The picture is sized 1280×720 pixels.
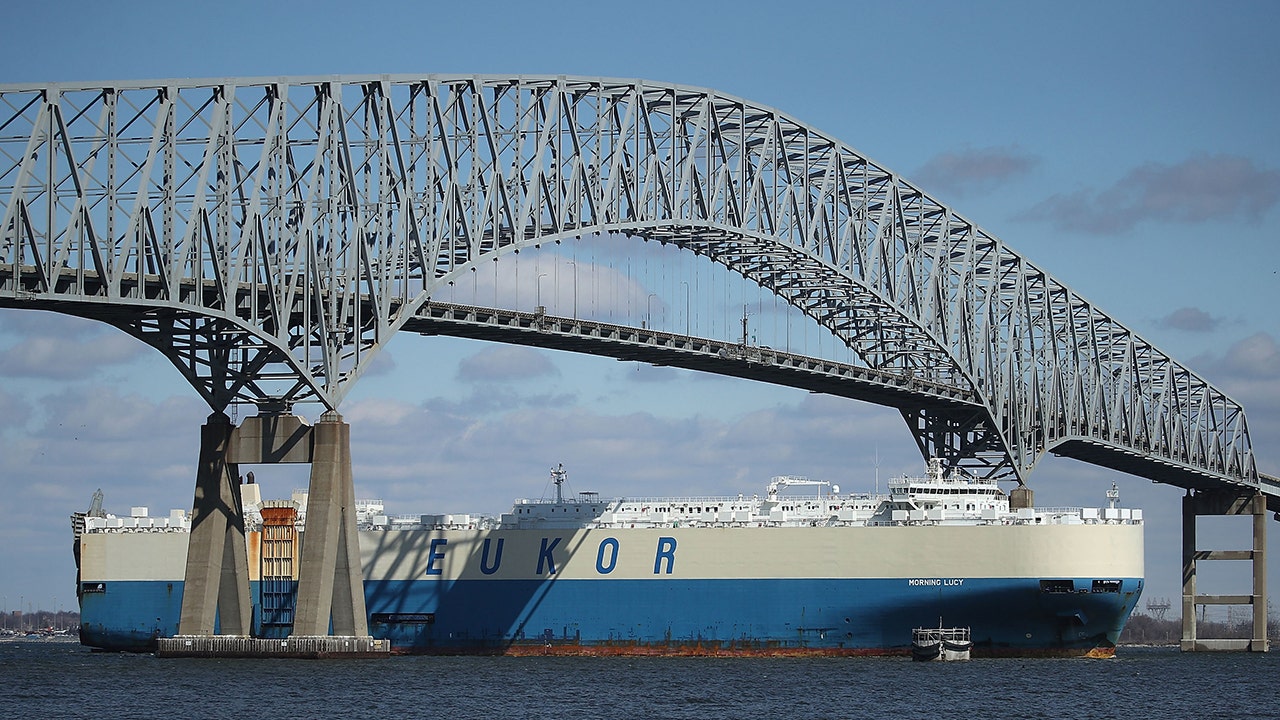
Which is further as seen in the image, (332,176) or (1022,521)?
(1022,521)

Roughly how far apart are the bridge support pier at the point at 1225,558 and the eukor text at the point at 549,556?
48.4m

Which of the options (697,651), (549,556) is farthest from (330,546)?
(697,651)

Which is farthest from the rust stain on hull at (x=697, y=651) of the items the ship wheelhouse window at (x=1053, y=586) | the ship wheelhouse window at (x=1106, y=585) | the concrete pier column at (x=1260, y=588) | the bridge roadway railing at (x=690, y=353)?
the concrete pier column at (x=1260, y=588)

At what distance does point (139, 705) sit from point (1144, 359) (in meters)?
81.0

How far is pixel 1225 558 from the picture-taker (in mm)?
119812

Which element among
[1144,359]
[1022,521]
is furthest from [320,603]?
[1144,359]

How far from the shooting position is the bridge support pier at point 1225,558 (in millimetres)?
116375

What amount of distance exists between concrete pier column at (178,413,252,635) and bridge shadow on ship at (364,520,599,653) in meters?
19.3

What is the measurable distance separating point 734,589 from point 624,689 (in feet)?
67.4

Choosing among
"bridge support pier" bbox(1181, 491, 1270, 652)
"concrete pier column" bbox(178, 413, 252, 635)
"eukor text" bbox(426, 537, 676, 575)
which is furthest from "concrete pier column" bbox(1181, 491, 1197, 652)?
"concrete pier column" bbox(178, 413, 252, 635)

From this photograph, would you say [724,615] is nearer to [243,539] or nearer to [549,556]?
[549,556]

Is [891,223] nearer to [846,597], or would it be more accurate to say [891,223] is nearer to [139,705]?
[846,597]

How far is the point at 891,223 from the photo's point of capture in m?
101

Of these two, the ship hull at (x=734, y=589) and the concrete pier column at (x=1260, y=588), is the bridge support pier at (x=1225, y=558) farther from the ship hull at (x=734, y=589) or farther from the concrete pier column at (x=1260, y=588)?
the ship hull at (x=734, y=589)
